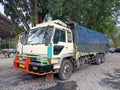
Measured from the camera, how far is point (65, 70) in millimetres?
7906

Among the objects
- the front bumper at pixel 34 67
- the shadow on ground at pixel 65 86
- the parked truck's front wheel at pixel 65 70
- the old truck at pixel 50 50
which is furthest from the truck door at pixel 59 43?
the shadow on ground at pixel 65 86

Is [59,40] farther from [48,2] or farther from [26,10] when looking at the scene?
[26,10]

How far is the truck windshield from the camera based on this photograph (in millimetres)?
7176

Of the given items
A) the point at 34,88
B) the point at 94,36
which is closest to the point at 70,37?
the point at 34,88

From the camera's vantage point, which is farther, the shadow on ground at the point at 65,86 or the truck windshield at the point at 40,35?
the truck windshield at the point at 40,35

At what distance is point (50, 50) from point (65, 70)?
5.15 ft

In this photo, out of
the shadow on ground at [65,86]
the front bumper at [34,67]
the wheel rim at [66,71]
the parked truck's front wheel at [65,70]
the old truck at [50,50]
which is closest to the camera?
the shadow on ground at [65,86]

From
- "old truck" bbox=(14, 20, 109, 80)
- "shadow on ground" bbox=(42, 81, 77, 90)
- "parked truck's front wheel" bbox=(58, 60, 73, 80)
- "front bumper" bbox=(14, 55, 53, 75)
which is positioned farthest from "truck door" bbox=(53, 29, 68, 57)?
"shadow on ground" bbox=(42, 81, 77, 90)

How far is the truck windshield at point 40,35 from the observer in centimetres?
718

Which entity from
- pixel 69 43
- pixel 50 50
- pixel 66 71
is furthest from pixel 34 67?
pixel 69 43

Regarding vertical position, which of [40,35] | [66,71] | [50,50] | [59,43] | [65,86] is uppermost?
[40,35]

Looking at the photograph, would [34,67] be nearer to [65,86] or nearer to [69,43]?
[65,86]

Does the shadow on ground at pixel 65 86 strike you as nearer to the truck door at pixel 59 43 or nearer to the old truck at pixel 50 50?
the old truck at pixel 50 50

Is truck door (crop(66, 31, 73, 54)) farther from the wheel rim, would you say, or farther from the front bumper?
the front bumper
